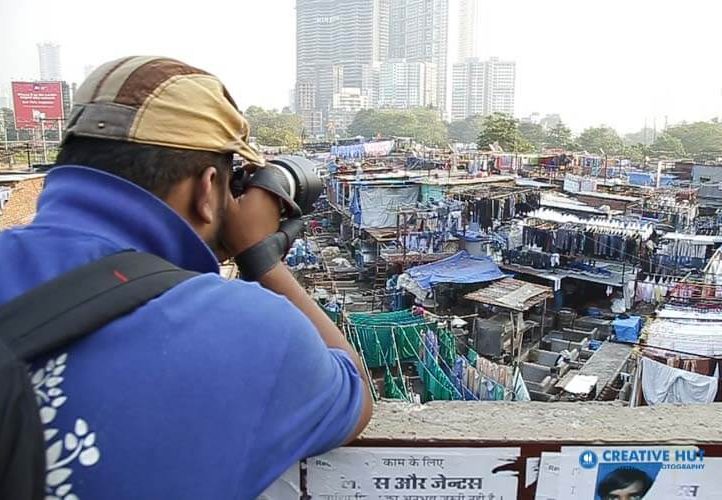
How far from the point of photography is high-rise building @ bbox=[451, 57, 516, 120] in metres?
107

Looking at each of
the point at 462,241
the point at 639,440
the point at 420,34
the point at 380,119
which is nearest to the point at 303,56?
the point at 420,34

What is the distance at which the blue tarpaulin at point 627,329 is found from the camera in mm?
12851

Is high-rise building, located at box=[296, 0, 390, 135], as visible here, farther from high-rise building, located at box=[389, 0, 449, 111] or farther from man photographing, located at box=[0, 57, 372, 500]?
man photographing, located at box=[0, 57, 372, 500]

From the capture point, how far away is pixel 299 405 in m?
0.71

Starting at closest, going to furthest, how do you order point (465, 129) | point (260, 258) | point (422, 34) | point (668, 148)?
1. point (260, 258)
2. point (668, 148)
3. point (465, 129)
4. point (422, 34)

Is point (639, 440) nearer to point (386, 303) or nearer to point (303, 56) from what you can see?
point (386, 303)

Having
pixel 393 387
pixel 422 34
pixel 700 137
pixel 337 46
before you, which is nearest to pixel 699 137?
pixel 700 137

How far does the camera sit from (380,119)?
227 feet

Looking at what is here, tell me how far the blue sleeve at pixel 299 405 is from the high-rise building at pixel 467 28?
12213 centimetres

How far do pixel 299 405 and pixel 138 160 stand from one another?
314 mm

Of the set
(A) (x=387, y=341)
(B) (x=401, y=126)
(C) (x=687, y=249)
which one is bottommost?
(A) (x=387, y=341)

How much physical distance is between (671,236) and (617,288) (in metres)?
1.83

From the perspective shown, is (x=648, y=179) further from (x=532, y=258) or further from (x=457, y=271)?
(x=457, y=271)

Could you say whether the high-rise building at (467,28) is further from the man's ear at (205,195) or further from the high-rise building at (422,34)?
the man's ear at (205,195)
